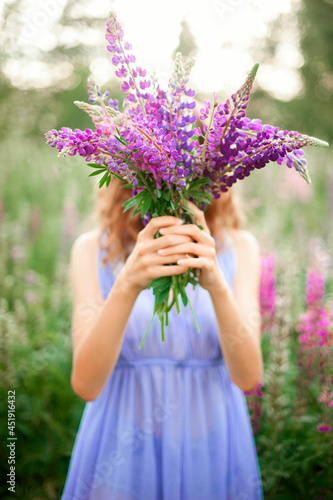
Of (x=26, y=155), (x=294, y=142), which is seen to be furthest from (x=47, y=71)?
(x=294, y=142)

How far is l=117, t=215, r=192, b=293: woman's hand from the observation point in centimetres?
90

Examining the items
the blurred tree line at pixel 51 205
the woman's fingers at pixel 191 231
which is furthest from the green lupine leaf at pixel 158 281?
the blurred tree line at pixel 51 205

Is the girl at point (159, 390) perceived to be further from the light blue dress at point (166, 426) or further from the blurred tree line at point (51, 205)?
the blurred tree line at point (51, 205)

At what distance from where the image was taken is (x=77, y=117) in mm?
4660

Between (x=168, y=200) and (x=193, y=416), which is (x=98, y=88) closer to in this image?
(x=168, y=200)

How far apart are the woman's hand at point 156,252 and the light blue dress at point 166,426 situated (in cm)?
44

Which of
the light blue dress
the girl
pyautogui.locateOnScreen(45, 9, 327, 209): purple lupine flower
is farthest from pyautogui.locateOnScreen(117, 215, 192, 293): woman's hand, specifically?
the light blue dress

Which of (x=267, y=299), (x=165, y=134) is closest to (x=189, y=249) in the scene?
(x=165, y=134)

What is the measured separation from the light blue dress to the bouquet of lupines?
2.31ft

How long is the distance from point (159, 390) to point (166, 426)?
0.13 meters

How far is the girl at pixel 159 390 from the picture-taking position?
124 cm

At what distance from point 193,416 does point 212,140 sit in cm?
105

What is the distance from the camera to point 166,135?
0.76 metres

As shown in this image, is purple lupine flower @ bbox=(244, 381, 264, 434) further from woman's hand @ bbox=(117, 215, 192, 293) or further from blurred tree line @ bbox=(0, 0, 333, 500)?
woman's hand @ bbox=(117, 215, 192, 293)
